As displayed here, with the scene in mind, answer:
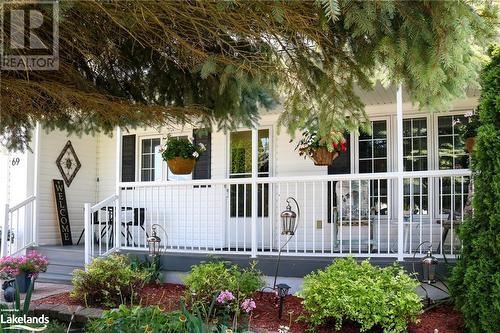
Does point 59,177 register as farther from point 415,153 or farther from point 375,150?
point 415,153

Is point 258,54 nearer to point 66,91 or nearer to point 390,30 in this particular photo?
point 390,30

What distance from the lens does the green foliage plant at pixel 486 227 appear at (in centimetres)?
435

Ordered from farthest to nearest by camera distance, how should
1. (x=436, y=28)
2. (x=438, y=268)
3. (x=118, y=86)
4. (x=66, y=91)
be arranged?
(x=438, y=268)
(x=118, y=86)
(x=66, y=91)
(x=436, y=28)

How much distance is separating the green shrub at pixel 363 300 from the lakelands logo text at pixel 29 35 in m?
3.17

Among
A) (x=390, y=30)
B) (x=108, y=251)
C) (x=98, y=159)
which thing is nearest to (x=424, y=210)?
(x=108, y=251)

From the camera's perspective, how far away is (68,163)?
10727 millimetres

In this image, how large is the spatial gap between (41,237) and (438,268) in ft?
25.1

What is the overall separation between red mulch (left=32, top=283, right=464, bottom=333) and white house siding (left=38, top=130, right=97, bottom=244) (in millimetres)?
3895

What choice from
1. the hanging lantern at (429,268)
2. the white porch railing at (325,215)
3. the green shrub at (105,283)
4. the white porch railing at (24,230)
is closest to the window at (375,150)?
the white porch railing at (325,215)

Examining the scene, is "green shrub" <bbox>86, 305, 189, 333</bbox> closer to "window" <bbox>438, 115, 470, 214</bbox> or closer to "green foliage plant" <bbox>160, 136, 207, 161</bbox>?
"green foliage plant" <bbox>160, 136, 207, 161</bbox>

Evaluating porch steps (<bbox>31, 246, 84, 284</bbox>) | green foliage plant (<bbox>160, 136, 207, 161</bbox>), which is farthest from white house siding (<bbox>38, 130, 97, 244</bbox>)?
green foliage plant (<bbox>160, 136, 207, 161</bbox>)

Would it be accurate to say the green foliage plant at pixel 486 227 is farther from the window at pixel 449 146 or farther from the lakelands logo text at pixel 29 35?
the lakelands logo text at pixel 29 35

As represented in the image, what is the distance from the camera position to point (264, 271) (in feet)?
21.6

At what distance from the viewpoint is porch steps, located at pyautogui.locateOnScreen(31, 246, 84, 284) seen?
26.9ft
